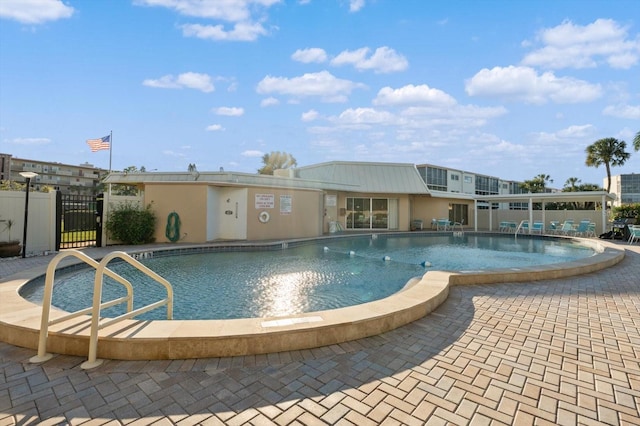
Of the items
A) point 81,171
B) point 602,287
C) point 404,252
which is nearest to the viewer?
point 602,287

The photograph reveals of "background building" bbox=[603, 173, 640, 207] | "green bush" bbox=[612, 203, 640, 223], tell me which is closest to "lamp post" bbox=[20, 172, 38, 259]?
"green bush" bbox=[612, 203, 640, 223]

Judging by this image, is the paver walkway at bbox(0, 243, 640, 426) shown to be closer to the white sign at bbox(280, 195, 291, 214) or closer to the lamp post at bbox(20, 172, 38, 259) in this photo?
the lamp post at bbox(20, 172, 38, 259)

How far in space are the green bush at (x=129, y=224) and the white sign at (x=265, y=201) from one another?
402cm

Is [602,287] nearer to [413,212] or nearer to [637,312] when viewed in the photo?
[637,312]

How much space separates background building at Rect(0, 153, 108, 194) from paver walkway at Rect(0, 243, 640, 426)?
54966mm

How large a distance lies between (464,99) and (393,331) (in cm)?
1231

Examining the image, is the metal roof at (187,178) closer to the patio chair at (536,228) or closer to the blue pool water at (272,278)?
the blue pool water at (272,278)

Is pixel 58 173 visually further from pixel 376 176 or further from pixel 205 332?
pixel 205 332

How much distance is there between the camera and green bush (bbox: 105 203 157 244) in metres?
10.1

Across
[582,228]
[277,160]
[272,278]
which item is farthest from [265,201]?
→ [277,160]

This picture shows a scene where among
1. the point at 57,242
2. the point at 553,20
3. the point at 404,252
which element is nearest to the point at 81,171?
the point at 57,242

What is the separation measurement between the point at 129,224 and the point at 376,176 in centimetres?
1323

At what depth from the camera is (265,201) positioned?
12523 mm

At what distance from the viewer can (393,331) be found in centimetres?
333
